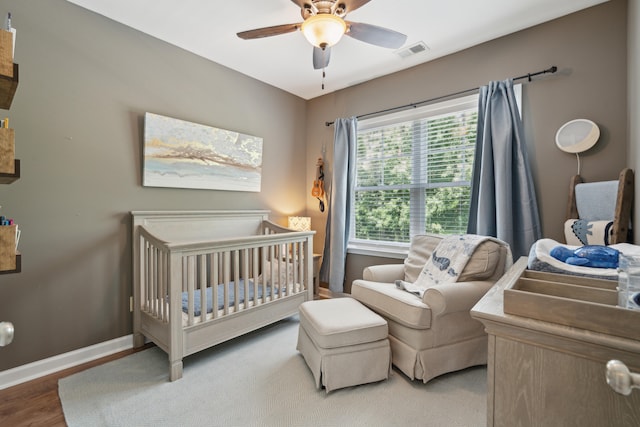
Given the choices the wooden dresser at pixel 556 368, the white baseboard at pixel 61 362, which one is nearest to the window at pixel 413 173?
the wooden dresser at pixel 556 368

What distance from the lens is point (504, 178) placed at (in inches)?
90.0

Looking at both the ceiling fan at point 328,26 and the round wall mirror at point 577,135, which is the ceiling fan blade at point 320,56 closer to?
the ceiling fan at point 328,26

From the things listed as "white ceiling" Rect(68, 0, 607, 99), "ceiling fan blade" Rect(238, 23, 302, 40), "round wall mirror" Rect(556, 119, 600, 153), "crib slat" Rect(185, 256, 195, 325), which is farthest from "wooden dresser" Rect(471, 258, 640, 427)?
"white ceiling" Rect(68, 0, 607, 99)

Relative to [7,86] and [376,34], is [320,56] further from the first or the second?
[7,86]

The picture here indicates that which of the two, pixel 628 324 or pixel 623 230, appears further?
pixel 623 230

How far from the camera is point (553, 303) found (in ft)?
2.35

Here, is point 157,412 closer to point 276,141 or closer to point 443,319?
point 443,319

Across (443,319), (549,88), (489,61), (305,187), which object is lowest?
(443,319)

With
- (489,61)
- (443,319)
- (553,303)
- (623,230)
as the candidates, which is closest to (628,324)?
(553,303)

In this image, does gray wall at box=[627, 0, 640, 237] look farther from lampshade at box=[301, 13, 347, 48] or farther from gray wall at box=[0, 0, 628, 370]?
lampshade at box=[301, 13, 347, 48]

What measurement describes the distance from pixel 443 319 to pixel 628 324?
1.26m

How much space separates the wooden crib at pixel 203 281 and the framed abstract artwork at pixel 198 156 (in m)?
0.30

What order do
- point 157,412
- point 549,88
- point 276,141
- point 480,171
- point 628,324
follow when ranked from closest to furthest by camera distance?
point 628,324 → point 157,412 → point 549,88 → point 480,171 → point 276,141

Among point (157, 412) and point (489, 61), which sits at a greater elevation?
point (489, 61)
